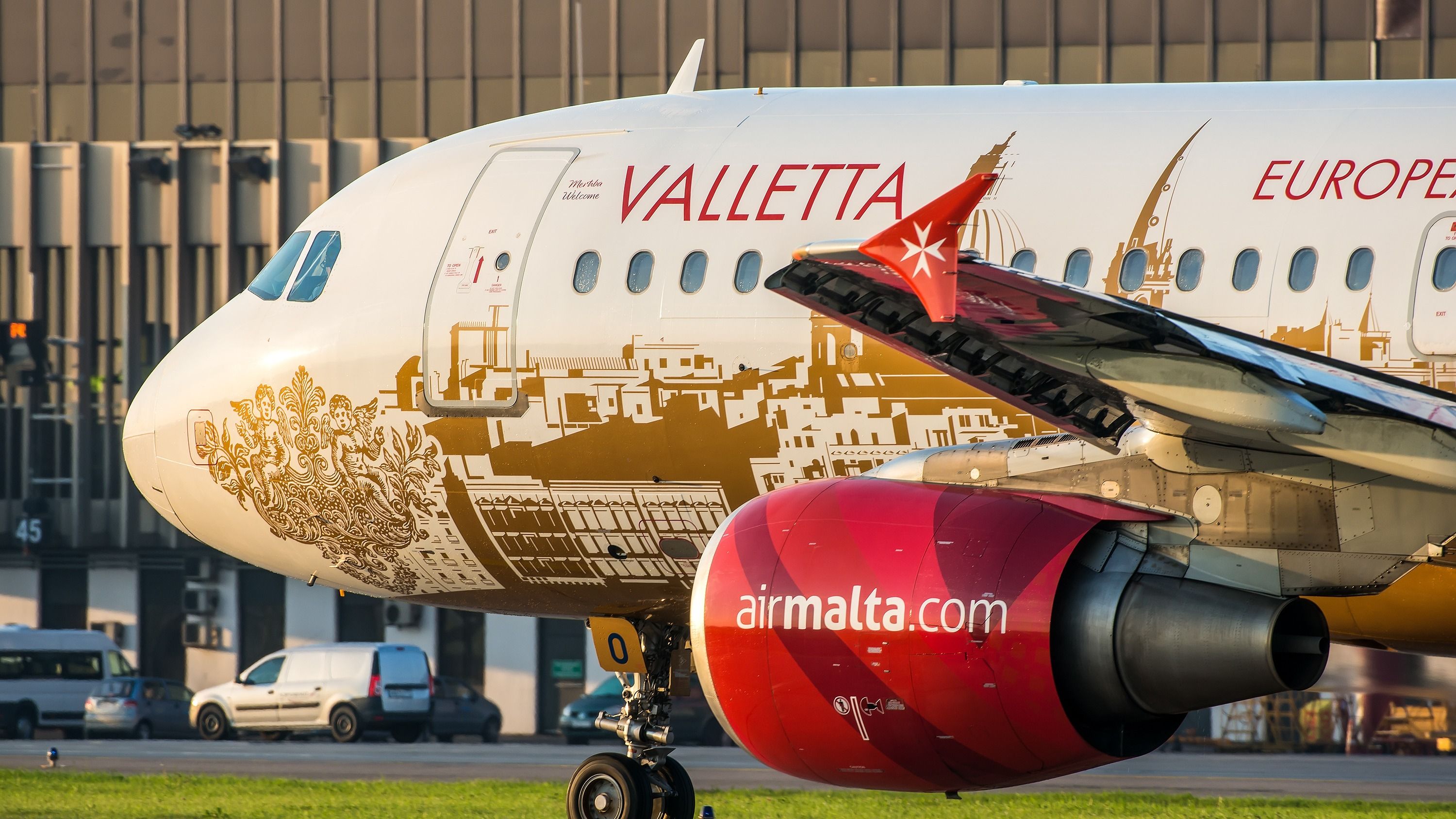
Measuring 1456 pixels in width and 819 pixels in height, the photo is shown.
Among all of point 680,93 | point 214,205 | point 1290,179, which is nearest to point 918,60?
point 214,205

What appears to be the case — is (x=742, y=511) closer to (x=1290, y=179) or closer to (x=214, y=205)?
(x=1290, y=179)

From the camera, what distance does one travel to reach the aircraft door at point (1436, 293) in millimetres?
8641

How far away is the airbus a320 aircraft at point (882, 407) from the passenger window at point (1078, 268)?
2cm

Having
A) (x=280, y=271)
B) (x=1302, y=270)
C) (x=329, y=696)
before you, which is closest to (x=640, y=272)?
(x=280, y=271)

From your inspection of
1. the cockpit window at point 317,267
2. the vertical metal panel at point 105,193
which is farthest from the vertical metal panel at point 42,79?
the cockpit window at point 317,267

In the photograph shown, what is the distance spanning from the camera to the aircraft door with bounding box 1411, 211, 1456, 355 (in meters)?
8.64

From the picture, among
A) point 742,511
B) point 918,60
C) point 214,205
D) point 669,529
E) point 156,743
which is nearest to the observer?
point 742,511

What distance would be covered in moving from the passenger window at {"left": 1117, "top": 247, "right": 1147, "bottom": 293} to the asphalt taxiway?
833cm

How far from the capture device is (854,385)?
9812 millimetres

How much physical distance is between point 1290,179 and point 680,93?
4315 millimetres

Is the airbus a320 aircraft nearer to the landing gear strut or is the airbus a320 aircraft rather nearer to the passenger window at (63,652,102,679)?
the landing gear strut

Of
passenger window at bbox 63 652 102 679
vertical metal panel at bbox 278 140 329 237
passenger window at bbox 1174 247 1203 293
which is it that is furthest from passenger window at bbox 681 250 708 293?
vertical metal panel at bbox 278 140 329 237

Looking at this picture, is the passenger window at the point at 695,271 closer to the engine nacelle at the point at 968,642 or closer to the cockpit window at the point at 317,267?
the engine nacelle at the point at 968,642

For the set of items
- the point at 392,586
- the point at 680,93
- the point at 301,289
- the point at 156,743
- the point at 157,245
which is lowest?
the point at 156,743
